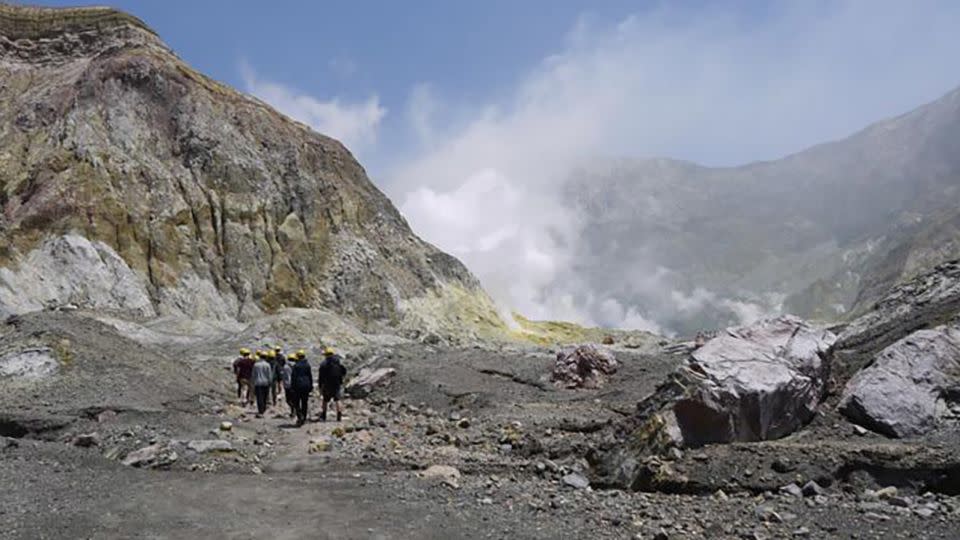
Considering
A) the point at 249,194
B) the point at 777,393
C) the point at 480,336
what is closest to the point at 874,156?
the point at 480,336

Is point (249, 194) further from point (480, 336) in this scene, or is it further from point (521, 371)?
point (521, 371)

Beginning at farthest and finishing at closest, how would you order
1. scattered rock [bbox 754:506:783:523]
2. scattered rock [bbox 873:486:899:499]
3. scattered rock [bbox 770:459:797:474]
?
scattered rock [bbox 770:459:797:474], scattered rock [bbox 873:486:899:499], scattered rock [bbox 754:506:783:523]

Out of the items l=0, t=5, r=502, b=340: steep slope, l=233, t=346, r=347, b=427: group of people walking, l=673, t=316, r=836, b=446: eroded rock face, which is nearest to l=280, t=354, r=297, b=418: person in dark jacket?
l=233, t=346, r=347, b=427: group of people walking

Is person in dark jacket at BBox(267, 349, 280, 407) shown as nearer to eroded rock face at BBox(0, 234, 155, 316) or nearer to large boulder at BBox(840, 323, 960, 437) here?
large boulder at BBox(840, 323, 960, 437)

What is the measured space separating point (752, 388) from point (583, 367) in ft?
32.2

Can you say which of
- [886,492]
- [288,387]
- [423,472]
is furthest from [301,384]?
[886,492]

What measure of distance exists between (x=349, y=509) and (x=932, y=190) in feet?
344

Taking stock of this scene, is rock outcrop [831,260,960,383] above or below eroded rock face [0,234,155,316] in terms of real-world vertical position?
below

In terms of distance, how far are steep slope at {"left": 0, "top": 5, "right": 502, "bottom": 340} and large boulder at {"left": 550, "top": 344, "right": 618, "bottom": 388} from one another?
2595 centimetres

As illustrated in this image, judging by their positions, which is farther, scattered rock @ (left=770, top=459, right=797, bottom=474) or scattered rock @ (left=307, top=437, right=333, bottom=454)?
scattered rock @ (left=307, top=437, right=333, bottom=454)

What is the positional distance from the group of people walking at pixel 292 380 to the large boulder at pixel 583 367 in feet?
19.5

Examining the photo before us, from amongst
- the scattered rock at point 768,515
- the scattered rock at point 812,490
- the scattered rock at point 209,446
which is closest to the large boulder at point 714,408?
the scattered rock at point 768,515

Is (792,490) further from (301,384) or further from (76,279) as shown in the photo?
(76,279)

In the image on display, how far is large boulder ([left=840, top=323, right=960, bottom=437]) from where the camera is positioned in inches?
436
